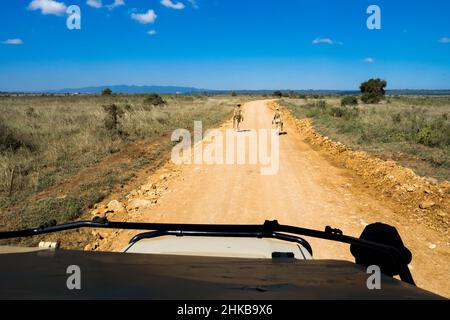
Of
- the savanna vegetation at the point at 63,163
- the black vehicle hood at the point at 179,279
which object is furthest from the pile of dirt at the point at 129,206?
the black vehicle hood at the point at 179,279

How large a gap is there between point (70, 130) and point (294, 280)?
1698 cm

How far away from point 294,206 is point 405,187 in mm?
2628

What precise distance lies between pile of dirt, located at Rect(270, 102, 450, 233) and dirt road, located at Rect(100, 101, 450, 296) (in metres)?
0.36

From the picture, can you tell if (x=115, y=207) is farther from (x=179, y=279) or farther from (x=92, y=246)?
(x=179, y=279)

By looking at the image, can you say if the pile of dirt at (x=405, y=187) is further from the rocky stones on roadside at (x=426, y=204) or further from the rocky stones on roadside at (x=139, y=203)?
the rocky stones on roadside at (x=139, y=203)

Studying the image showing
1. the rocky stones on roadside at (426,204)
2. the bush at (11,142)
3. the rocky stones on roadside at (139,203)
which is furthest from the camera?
the bush at (11,142)

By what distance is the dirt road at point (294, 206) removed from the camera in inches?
213

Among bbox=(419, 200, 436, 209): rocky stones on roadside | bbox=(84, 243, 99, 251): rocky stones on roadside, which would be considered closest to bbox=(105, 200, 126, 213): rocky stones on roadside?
bbox=(84, 243, 99, 251): rocky stones on roadside

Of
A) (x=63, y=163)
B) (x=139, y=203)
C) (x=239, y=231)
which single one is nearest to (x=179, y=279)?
(x=239, y=231)

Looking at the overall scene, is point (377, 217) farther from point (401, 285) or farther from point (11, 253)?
point (11, 253)

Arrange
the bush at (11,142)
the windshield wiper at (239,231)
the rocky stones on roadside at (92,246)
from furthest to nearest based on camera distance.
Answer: the bush at (11,142), the rocky stones on roadside at (92,246), the windshield wiper at (239,231)

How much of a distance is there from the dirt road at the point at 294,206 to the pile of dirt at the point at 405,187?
36 cm
